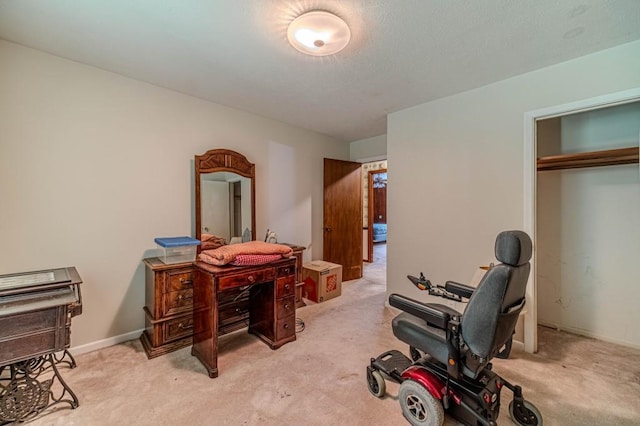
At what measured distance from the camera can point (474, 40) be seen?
191cm

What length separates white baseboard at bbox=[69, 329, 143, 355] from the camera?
2277mm

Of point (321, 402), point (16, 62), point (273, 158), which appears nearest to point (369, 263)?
point (273, 158)

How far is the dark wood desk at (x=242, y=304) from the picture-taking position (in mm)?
2047

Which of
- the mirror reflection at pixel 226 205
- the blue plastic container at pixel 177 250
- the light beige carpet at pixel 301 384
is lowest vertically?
the light beige carpet at pixel 301 384

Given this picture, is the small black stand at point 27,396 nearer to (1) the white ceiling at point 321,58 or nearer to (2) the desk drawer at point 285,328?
(2) the desk drawer at point 285,328

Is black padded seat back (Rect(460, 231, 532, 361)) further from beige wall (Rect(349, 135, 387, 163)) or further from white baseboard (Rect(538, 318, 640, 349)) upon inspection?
beige wall (Rect(349, 135, 387, 163))

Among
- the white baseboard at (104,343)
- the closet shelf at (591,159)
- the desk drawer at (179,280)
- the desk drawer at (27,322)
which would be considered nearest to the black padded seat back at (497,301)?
the closet shelf at (591,159)

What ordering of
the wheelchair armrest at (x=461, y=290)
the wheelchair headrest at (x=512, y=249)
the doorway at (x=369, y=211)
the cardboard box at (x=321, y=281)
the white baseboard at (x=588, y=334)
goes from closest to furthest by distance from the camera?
the wheelchair headrest at (x=512, y=249)
the wheelchair armrest at (x=461, y=290)
the white baseboard at (x=588, y=334)
the cardboard box at (x=321, y=281)
the doorway at (x=369, y=211)

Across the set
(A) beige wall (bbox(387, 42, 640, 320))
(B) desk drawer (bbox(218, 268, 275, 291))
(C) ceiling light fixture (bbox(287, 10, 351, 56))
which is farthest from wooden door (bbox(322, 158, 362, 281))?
(C) ceiling light fixture (bbox(287, 10, 351, 56))

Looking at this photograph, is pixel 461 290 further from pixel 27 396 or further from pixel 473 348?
Answer: pixel 27 396

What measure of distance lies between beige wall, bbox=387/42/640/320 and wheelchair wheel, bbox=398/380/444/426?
1.60 metres

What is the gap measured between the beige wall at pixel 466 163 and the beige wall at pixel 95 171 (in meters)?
2.25

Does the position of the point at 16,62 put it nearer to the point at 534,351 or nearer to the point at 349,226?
the point at 349,226

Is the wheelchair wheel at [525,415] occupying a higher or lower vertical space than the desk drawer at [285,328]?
lower
